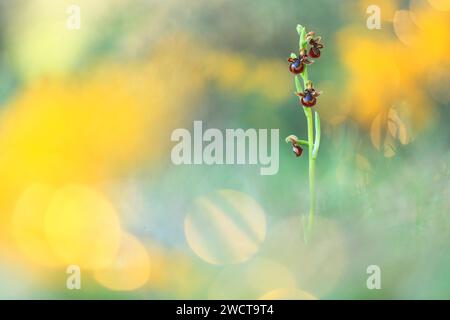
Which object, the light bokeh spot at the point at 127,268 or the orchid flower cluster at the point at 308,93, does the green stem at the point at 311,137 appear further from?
the light bokeh spot at the point at 127,268

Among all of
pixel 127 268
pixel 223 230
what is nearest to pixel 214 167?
pixel 223 230

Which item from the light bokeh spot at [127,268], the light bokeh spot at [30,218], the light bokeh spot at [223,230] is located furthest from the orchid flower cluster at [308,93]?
the light bokeh spot at [30,218]

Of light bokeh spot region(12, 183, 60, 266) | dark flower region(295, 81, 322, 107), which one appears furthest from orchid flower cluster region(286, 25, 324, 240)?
light bokeh spot region(12, 183, 60, 266)

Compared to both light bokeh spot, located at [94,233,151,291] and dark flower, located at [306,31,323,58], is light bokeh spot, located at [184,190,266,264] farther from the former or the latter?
dark flower, located at [306,31,323,58]

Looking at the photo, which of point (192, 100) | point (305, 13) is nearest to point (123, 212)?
point (192, 100)

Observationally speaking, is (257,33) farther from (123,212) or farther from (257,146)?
(123,212)

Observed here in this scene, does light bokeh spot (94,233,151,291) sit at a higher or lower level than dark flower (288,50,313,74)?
lower
